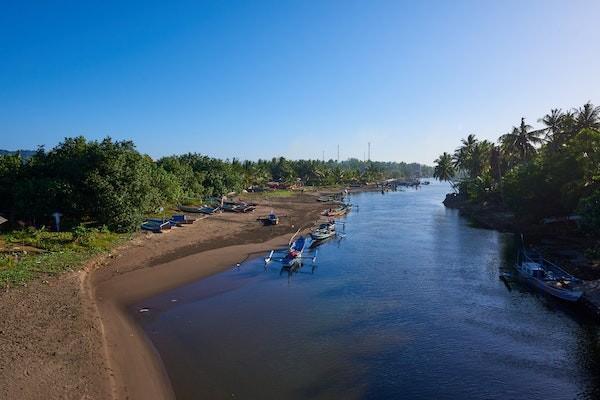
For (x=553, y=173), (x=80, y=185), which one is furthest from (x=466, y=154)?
(x=80, y=185)

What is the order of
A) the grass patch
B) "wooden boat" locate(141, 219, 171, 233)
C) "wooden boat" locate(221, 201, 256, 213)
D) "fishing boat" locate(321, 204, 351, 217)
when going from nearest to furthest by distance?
the grass patch < "wooden boat" locate(141, 219, 171, 233) < "wooden boat" locate(221, 201, 256, 213) < "fishing boat" locate(321, 204, 351, 217)

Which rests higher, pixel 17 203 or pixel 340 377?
pixel 17 203

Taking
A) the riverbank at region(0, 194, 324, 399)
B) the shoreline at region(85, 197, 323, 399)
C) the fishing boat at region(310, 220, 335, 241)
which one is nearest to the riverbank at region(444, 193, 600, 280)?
the fishing boat at region(310, 220, 335, 241)

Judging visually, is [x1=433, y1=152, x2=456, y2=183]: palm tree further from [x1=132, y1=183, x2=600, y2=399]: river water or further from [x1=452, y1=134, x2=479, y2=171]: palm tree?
[x1=132, y1=183, x2=600, y2=399]: river water

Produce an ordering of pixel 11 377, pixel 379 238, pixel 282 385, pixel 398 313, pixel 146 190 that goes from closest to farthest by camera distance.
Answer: pixel 11 377
pixel 282 385
pixel 398 313
pixel 146 190
pixel 379 238

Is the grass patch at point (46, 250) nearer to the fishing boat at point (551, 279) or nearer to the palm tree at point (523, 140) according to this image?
the fishing boat at point (551, 279)

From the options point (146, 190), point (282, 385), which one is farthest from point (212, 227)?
point (282, 385)

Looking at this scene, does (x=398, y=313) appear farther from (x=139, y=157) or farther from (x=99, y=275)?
(x=139, y=157)
